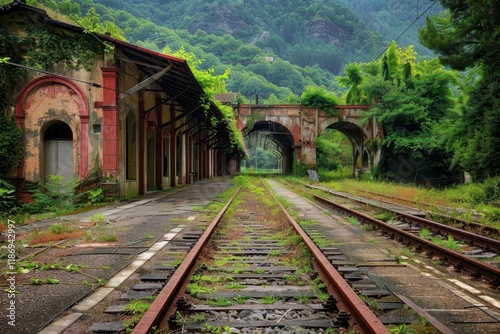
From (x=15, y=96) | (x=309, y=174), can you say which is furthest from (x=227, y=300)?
(x=309, y=174)

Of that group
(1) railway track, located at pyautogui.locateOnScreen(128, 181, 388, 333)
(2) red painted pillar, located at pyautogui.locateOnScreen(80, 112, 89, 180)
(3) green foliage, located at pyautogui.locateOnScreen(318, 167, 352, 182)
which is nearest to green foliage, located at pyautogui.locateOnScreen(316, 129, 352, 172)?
(3) green foliage, located at pyautogui.locateOnScreen(318, 167, 352, 182)

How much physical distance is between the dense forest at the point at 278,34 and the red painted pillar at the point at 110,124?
76437 millimetres

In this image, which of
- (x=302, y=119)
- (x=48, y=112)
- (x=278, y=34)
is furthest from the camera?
(x=278, y=34)

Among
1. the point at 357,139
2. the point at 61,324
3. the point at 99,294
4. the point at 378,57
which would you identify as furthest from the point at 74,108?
the point at 357,139

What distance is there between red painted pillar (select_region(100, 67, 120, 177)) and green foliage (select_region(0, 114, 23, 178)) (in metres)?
2.78

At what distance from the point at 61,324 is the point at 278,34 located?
16995 cm

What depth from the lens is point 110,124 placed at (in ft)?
43.0

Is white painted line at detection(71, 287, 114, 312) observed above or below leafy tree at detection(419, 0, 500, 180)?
below

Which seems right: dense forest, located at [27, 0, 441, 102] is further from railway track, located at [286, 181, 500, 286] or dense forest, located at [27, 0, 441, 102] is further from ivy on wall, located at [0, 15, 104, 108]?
railway track, located at [286, 181, 500, 286]

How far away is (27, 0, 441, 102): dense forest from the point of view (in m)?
107

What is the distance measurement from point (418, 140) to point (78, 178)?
86.3 feet

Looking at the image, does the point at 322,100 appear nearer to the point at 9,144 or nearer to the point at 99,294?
the point at 9,144

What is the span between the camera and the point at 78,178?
13.2 meters

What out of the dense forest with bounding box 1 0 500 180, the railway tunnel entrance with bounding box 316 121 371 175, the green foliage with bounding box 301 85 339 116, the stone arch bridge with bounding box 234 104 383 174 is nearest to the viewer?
the dense forest with bounding box 1 0 500 180
